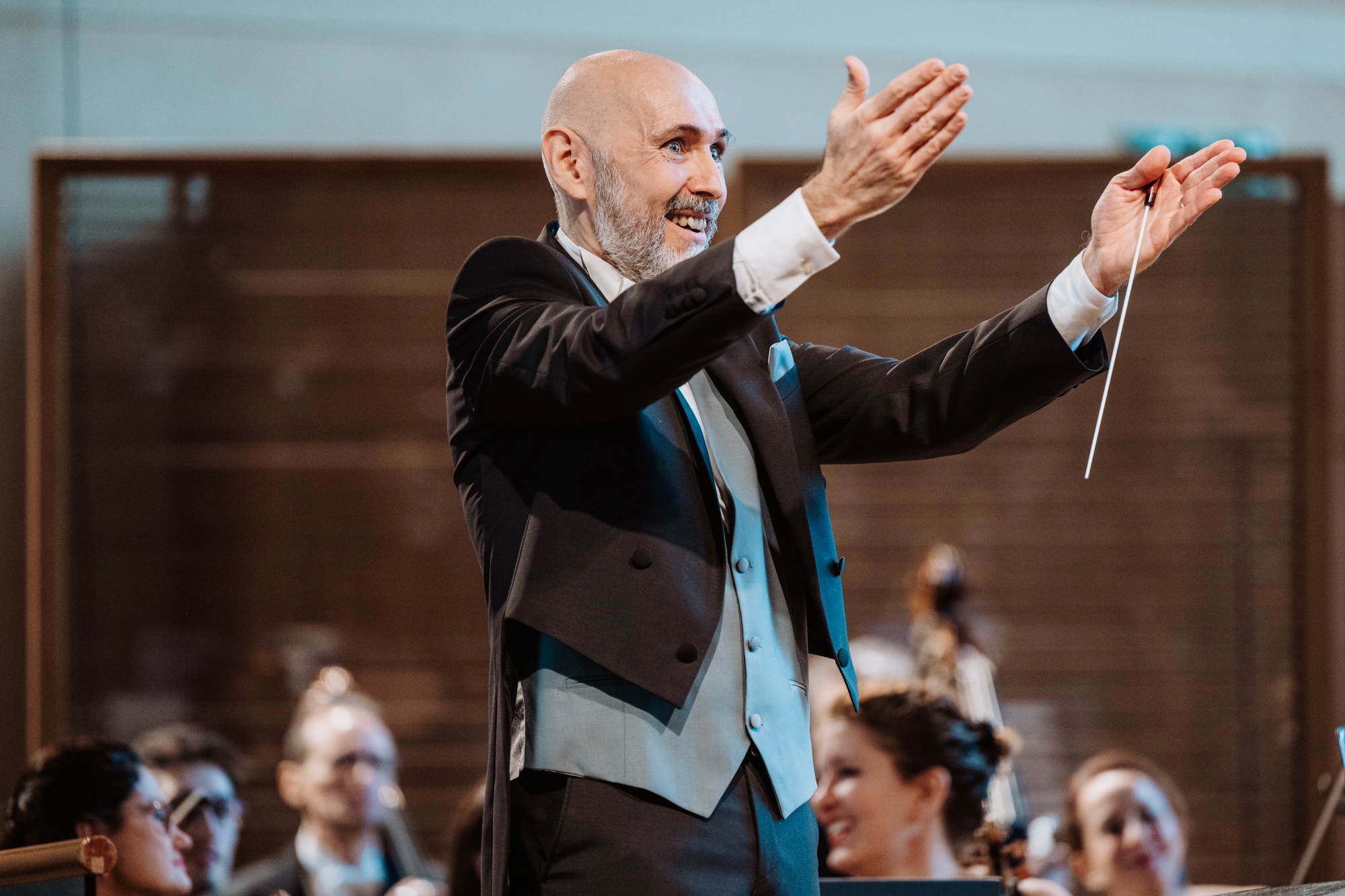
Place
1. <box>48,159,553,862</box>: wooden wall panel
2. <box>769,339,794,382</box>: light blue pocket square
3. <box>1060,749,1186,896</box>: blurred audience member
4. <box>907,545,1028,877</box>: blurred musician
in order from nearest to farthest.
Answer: <box>769,339,794,382</box>: light blue pocket square
<box>1060,749,1186,896</box>: blurred audience member
<box>907,545,1028,877</box>: blurred musician
<box>48,159,553,862</box>: wooden wall panel

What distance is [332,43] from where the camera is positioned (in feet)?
13.8

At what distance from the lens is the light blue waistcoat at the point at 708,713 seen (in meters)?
1.12

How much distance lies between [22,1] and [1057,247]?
10.3 feet

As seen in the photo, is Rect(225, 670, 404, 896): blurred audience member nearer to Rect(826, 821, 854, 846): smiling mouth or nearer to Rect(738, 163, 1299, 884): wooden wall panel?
Rect(826, 821, 854, 846): smiling mouth

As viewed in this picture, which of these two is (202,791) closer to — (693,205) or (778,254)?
(693,205)

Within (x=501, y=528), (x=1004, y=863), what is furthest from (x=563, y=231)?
(x=1004, y=863)

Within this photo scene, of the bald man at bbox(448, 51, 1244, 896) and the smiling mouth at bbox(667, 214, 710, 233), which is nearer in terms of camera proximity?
the bald man at bbox(448, 51, 1244, 896)

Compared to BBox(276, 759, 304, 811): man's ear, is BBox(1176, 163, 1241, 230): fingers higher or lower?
higher

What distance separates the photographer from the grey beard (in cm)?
129

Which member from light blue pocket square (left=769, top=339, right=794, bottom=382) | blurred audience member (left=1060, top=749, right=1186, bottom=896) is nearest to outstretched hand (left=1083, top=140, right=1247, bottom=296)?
light blue pocket square (left=769, top=339, right=794, bottom=382)

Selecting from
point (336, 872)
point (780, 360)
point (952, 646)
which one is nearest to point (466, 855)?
point (336, 872)

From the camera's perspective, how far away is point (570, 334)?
1.09 m

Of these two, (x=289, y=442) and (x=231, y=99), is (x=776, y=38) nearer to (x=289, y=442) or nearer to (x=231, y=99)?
(x=231, y=99)

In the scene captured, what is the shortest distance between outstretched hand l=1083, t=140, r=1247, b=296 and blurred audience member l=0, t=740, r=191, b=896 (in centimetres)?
166
